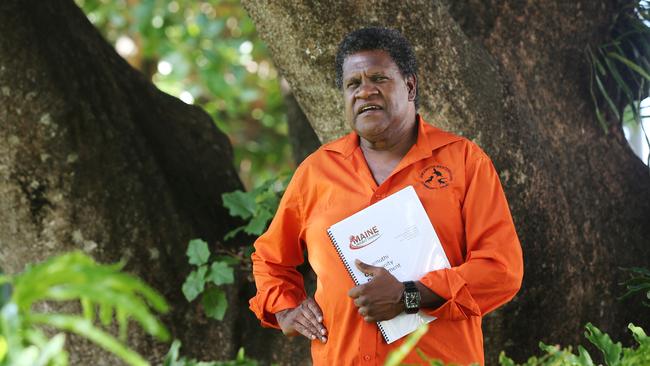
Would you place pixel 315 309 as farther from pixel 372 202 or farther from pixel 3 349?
pixel 3 349

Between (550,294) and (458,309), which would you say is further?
(550,294)

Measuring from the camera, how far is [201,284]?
3.70 metres

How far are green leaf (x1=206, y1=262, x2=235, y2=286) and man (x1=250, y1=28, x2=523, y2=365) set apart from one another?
71 centimetres

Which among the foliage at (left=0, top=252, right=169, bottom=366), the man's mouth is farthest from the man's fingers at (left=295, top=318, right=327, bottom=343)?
the foliage at (left=0, top=252, right=169, bottom=366)

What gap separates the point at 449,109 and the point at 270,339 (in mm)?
A: 1348

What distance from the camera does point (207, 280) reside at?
3719 millimetres

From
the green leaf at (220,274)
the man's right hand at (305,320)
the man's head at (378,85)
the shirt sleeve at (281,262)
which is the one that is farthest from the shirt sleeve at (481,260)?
the green leaf at (220,274)

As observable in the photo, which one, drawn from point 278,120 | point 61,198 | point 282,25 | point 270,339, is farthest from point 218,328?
point 278,120

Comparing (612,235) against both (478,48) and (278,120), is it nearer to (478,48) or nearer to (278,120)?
(478,48)

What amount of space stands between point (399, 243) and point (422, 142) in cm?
36

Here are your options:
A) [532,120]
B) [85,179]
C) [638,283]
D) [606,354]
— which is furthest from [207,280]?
[606,354]

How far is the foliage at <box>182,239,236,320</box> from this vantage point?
3707 mm

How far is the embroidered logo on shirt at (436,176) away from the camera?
2714mm

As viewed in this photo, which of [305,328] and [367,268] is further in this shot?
[305,328]
